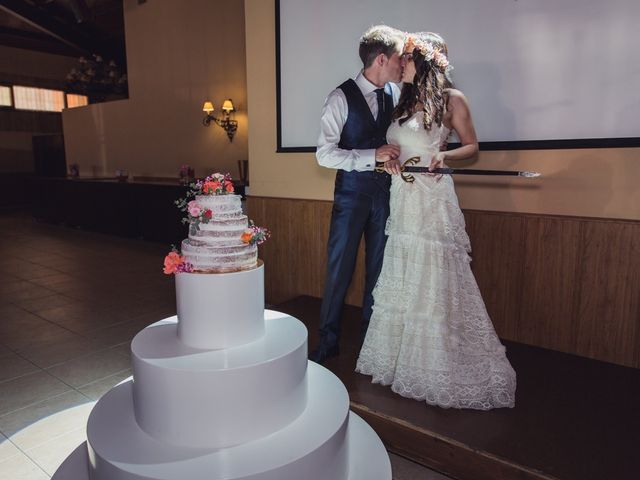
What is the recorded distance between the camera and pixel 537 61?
2.84 meters

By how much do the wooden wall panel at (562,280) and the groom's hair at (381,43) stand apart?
1.20 metres

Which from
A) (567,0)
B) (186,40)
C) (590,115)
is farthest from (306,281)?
(186,40)

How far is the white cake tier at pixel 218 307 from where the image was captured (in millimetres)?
1587

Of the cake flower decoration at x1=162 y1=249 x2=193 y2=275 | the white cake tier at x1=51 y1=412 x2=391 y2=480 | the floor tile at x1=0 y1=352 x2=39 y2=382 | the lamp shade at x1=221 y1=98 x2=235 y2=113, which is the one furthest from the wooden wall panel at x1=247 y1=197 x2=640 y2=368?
the lamp shade at x1=221 y1=98 x2=235 y2=113

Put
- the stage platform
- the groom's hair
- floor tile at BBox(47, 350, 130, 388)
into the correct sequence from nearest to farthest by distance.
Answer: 1. the stage platform
2. the groom's hair
3. floor tile at BBox(47, 350, 130, 388)

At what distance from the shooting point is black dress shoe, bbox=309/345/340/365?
2795mm

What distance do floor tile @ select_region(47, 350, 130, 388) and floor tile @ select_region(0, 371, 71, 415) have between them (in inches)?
2.4

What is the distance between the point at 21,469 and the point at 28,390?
840 mm

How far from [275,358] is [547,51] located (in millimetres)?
2433

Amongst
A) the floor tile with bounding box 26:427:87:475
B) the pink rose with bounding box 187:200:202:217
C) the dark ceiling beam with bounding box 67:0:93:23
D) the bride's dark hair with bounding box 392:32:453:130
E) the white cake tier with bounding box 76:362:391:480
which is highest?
the dark ceiling beam with bounding box 67:0:93:23

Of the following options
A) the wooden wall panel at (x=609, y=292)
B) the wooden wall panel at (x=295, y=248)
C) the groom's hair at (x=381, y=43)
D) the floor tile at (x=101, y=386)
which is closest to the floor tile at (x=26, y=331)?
the floor tile at (x=101, y=386)

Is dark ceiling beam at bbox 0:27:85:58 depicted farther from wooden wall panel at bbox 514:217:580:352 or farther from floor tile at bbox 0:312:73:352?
wooden wall panel at bbox 514:217:580:352

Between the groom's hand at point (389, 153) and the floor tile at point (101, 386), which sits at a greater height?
the groom's hand at point (389, 153)

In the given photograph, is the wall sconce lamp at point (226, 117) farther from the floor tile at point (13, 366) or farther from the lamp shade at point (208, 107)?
the floor tile at point (13, 366)
